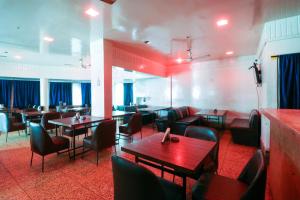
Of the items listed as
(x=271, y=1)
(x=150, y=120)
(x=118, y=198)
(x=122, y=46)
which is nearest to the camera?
(x=118, y=198)

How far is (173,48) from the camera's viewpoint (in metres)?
4.65

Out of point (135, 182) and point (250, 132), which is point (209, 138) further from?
point (250, 132)

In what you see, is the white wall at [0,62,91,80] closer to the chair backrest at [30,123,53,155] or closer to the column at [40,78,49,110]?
the column at [40,78,49,110]

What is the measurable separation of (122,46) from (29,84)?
20.8 ft

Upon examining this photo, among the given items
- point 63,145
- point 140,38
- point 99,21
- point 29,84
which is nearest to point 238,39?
point 140,38

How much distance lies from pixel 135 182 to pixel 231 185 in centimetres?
106

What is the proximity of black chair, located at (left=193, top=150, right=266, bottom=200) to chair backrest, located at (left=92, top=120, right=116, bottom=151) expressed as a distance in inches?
76.3

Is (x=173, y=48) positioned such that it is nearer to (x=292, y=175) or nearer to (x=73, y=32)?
(x=73, y=32)

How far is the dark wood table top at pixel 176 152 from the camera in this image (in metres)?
1.34

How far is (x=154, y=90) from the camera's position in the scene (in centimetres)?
789

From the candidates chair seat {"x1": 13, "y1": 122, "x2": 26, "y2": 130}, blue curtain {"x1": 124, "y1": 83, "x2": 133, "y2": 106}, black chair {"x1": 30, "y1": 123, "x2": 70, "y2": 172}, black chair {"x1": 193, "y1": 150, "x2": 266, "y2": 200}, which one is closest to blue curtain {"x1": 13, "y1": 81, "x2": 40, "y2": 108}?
chair seat {"x1": 13, "y1": 122, "x2": 26, "y2": 130}

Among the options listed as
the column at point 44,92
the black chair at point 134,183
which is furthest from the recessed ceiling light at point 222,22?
the column at point 44,92

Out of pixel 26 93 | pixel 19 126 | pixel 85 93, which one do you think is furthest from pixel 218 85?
pixel 26 93

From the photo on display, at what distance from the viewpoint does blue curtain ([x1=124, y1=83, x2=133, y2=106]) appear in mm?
8977
